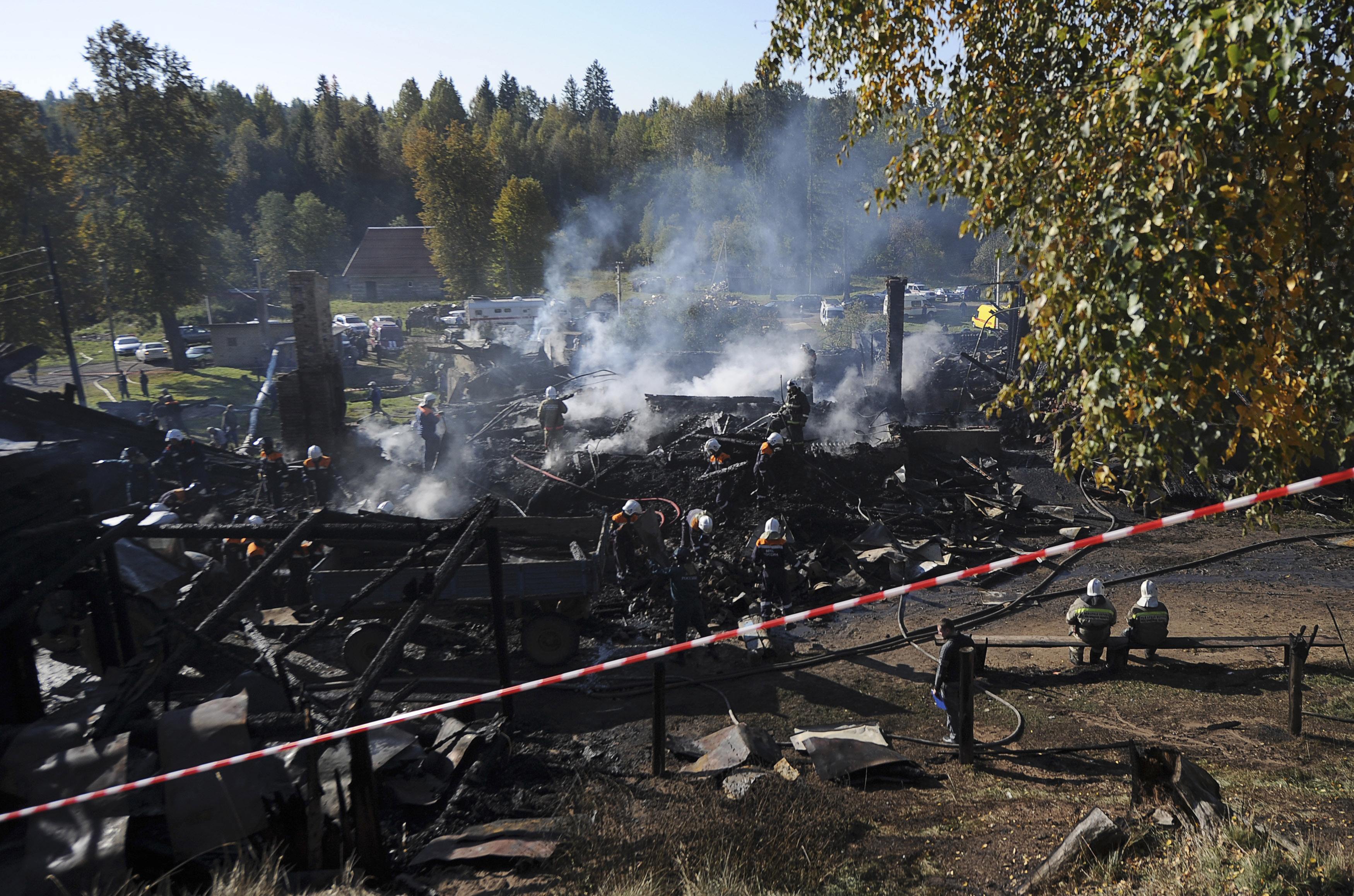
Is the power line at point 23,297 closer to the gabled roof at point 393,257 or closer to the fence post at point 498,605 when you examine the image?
the fence post at point 498,605

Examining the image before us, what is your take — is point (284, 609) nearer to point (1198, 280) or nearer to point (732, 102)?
point (1198, 280)

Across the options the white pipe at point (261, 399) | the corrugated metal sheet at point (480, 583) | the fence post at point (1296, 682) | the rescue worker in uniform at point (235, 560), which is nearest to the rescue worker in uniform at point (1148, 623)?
the fence post at point (1296, 682)

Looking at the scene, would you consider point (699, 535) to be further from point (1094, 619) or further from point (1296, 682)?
point (1296, 682)

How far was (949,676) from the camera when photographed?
24.8ft

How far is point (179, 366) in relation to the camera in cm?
3578

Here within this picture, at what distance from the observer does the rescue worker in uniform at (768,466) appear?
47.7ft

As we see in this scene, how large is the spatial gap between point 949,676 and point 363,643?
660cm

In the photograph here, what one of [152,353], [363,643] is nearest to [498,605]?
[363,643]

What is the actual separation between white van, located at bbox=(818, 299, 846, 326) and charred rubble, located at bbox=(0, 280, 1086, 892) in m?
26.4

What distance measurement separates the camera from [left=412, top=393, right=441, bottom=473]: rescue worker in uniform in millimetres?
18000

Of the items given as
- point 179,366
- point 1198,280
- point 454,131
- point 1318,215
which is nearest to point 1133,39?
point 1318,215

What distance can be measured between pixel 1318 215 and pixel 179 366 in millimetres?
40889

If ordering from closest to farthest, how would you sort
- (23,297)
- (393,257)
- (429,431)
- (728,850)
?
(728,850) < (429,431) < (23,297) < (393,257)

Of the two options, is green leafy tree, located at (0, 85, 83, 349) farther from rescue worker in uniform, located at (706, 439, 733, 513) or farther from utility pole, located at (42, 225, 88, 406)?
rescue worker in uniform, located at (706, 439, 733, 513)
